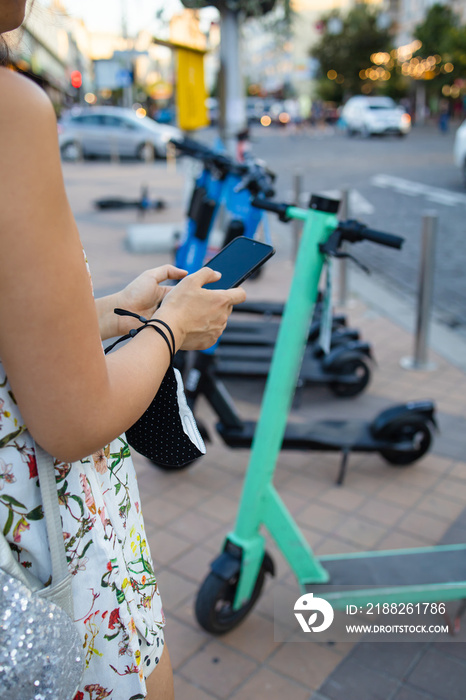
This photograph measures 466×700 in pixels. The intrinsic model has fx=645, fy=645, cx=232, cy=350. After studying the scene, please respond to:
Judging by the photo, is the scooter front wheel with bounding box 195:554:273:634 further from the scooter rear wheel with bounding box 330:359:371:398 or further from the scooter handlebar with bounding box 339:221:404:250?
the scooter rear wheel with bounding box 330:359:371:398

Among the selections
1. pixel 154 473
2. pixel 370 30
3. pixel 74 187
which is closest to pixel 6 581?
pixel 154 473

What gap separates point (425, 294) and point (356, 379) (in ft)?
2.89

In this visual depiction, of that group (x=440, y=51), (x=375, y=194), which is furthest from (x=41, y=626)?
(x=440, y=51)

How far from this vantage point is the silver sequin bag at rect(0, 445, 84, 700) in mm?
832

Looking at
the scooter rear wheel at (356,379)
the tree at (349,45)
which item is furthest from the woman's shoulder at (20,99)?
the tree at (349,45)

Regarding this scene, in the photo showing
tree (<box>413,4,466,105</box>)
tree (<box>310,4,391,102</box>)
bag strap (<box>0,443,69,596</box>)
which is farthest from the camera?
tree (<box>310,4,391,102</box>)

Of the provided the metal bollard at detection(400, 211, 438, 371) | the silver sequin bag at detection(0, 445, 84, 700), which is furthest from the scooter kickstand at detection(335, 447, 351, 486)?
the silver sequin bag at detection(0, 445, 84, 700)

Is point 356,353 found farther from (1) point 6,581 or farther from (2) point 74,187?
(2) point 74,187

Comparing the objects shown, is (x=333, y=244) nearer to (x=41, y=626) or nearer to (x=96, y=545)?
(x=96, y=545)

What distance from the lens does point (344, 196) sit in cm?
584

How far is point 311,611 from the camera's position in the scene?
219 cm

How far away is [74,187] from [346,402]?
12.4 metres

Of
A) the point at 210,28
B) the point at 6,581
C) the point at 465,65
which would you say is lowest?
the point at 6,581

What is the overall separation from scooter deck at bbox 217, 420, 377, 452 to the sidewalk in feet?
0.69
